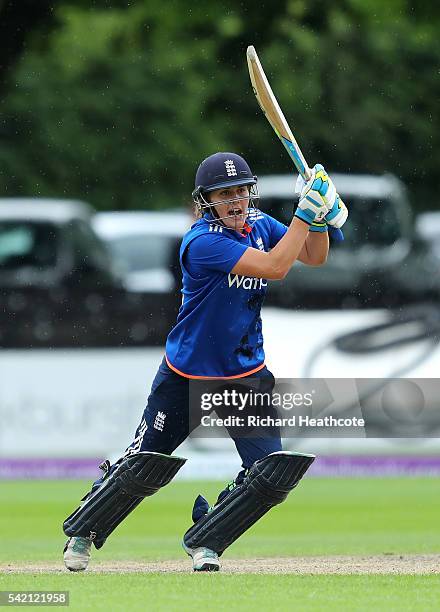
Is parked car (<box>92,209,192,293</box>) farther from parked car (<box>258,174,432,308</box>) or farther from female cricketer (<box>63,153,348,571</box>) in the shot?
female cricketer (<box>63,153,348,571</box>)

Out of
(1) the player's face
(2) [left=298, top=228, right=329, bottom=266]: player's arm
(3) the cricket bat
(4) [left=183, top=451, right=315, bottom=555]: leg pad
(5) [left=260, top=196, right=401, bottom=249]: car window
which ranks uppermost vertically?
(3) the cricket bat

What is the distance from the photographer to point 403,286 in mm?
12398

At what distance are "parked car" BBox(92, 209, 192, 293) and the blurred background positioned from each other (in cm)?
2

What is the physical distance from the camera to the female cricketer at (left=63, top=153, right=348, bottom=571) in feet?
21.2

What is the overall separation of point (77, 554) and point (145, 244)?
6322 mm

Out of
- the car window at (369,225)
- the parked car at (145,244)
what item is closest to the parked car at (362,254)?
the car window at (369,225)

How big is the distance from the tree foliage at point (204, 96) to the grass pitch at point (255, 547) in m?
3.44


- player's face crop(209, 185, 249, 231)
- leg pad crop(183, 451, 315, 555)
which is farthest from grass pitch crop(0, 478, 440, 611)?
player's face crop(209, 185, 249, 231)

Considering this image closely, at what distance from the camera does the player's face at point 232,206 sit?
6.55 meters

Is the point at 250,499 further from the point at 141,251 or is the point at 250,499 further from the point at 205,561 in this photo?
the point at 141,251

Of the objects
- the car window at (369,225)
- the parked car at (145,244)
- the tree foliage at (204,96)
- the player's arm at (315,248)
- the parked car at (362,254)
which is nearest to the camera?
the player's arm at (315,248)

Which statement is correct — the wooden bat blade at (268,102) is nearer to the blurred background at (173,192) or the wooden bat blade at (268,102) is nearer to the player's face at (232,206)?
the player's face at (232,206)

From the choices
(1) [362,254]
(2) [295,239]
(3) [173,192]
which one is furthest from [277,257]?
(3) [173,192]

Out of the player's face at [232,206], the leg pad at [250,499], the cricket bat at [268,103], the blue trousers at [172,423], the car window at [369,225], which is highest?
the cricket bat at [268,103]
